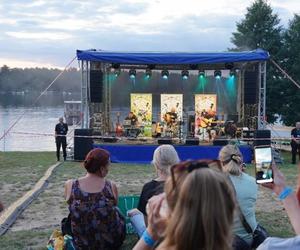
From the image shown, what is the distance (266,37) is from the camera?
2644 cm

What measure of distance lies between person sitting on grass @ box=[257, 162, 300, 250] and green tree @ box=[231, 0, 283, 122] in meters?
23.2

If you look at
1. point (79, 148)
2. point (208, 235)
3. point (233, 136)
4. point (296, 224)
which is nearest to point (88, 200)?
point (296, 224)

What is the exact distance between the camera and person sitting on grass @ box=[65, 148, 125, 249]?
455 centimetres

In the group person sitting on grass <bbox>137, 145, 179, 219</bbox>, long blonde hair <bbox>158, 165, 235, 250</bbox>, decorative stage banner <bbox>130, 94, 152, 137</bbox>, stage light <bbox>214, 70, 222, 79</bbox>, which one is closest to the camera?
long blonde hair <bbox>158, 165, 235, 250</bbox>

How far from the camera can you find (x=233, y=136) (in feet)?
59.2

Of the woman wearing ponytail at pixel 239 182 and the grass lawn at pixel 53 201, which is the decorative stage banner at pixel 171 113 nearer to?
the grass lawn at pixel 53 201

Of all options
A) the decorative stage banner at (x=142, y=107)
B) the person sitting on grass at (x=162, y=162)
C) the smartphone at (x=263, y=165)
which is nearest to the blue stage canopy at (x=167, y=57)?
the decorative stage banner at (x=142, y=107)

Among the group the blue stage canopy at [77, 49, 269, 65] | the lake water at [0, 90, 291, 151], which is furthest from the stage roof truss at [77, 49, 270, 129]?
the lake water at [0, 90, 291, 151]

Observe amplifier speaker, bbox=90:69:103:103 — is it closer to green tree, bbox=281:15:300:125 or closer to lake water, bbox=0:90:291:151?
green tree, bbox=281:15:300:125

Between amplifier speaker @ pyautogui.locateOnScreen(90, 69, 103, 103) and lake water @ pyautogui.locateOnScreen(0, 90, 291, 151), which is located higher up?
amplifier speaker @ pyautogui.locateOnScreen(90, 69, 103, 103)

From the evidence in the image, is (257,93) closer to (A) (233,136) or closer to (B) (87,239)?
(A) (233,136)

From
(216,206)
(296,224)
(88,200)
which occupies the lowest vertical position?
(88,200)

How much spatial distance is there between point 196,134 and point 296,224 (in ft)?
58.4

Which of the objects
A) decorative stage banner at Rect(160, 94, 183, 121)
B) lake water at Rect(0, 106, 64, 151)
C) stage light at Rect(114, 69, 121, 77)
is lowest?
lake water at Rect(0, 106, 64, 151)
